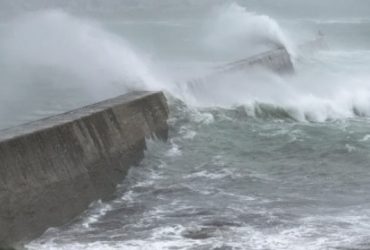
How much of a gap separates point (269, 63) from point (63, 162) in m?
11.2

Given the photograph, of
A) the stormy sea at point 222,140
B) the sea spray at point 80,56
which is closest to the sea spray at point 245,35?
the stormy sea at point 222,140

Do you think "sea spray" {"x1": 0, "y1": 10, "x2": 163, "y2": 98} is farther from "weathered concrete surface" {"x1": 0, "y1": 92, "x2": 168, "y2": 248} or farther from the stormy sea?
"weathered concrete surface" {"x1": 0, "y1": 92, "x2": 168, "y2": 248}

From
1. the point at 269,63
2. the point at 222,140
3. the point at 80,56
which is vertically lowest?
the point at 222,140

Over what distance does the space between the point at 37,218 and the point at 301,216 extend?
117 inches

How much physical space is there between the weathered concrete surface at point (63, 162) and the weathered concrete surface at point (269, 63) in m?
6.17

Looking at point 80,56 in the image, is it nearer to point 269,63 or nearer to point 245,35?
point 269,63

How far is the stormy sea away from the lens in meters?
6.93

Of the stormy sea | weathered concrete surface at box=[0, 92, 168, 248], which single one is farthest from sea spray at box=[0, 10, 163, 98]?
weathered concrete surface at box=[0, 92, 168, 248]

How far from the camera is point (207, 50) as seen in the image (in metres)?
25.9

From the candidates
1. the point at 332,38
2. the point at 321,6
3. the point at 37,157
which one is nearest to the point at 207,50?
the point at 332,38

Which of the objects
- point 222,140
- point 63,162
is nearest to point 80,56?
point 222,140

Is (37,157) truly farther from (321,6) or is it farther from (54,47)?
(321,6)

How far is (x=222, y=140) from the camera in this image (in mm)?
11336

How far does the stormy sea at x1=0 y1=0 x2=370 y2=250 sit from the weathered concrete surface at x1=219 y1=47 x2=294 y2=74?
0.21 meters
